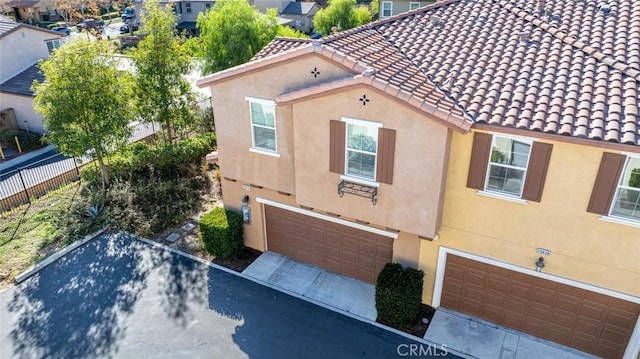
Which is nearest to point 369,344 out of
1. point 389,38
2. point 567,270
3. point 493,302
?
point 493,302

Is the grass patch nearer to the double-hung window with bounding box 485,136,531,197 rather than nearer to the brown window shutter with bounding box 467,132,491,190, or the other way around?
the brown window shutter with bounding box 467,132,491,190

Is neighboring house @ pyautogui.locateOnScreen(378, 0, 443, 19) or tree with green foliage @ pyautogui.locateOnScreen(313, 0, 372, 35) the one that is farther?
tree with green foliage @ pyautogui.locateOnScreen(313, 0, 372, 35)

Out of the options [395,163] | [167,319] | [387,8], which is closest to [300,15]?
[387,8]

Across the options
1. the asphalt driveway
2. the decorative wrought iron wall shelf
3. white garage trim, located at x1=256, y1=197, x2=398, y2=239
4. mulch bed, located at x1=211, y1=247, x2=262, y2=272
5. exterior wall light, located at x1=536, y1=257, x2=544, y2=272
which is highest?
the decorative wrought iron wall shelf

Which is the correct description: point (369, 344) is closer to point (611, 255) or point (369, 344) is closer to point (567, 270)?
point (567, 270)

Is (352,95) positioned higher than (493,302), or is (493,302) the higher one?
(352,95)

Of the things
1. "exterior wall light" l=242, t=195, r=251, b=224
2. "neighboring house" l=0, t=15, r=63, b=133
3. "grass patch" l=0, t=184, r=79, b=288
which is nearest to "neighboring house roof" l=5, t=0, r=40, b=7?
"neighboring house" l=0, t=15, r=63, b=133

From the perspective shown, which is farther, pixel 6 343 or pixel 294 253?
pixel 294 253
